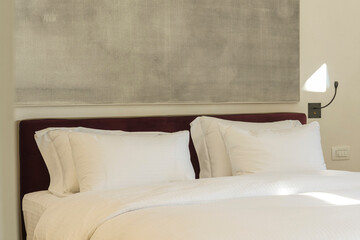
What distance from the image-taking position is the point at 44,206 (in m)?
2.53

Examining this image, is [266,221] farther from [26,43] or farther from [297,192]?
[26,43]

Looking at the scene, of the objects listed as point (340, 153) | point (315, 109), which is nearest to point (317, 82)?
point (315, 109)

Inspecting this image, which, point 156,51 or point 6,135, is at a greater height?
point 156,51

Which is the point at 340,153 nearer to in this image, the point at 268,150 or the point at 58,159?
the point at 268,150

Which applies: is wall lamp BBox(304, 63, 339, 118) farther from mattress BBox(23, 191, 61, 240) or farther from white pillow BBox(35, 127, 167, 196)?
mattress BBox(23, 191, 61, 240)

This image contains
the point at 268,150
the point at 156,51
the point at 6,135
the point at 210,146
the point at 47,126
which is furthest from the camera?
the point at 156,51

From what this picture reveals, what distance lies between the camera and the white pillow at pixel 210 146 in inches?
122

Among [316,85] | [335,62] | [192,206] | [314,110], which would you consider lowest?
[192,206]

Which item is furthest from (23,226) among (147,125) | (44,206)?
(147,125)

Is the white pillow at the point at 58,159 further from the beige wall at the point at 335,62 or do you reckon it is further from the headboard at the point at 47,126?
the beige wall at the point at 335,62

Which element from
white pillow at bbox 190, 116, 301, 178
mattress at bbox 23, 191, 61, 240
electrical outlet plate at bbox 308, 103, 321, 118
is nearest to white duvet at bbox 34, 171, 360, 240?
mattress at bbox 23, 191, 61, 240

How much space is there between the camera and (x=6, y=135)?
0.19 meters

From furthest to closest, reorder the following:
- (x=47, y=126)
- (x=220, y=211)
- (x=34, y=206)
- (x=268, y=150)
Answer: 1. (x=268, y=150)
2. (x=47, y=126)
3. (x=34, y=206)
4. (x=220, y=211)

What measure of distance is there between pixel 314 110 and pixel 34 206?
2.16 metres
